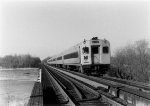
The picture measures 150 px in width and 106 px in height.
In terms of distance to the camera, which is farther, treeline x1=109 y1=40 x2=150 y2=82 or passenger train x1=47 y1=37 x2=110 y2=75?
treeline x1=109 y1=40 x2=150 y2=82

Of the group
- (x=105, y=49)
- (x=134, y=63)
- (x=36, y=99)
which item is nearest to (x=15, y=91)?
(x=105, y=49)

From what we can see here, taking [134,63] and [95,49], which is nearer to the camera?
[95,49]

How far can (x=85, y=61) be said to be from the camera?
1914cm

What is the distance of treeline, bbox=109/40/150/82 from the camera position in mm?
20844

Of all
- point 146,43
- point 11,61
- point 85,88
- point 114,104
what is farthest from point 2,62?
point 114,104

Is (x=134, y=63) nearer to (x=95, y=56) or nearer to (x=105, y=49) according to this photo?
(x=105, y=49)

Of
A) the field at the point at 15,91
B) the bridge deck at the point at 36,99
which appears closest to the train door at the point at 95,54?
the field at the point at 15,91

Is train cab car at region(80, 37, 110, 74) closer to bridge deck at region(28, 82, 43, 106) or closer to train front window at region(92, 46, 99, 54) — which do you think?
train front window at region(92, 46, 99, 54)

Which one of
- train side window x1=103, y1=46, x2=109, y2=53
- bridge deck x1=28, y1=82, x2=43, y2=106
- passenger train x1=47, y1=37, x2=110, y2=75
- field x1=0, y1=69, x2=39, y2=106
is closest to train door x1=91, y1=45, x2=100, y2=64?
passenger train x1=47, y1=37, x2=110, y2=75

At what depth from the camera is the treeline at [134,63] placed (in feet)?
68.4

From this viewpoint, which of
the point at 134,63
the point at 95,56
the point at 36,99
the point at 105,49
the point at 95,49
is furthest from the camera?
the point at 134,63

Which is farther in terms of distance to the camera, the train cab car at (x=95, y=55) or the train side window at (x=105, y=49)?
the train side window at (x=105, y=49)

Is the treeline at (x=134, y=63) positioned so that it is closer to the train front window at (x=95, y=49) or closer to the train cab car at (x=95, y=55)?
the train cab car at (x=95, y=55)

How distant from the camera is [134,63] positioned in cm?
2338
